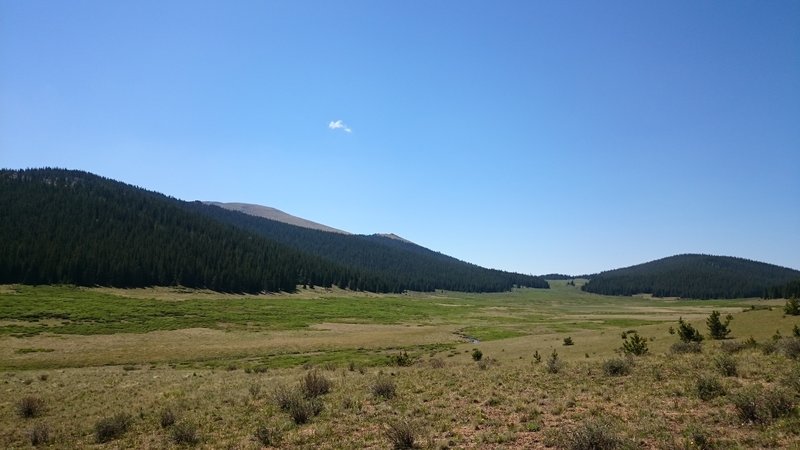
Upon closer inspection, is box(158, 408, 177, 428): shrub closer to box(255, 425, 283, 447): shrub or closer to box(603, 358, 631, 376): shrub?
box(255, 425, 283, 447): shrub

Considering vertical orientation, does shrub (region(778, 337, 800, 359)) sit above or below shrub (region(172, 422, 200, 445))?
above

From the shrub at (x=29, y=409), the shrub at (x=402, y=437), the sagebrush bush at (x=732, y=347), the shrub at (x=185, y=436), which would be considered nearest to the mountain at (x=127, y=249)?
the shrub at (x=29, y=409)

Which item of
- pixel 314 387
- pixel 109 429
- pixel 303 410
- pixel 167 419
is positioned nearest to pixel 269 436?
pixel 303 410

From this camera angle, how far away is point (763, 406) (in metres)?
13.0

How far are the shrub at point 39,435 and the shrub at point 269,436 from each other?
9.44 meters

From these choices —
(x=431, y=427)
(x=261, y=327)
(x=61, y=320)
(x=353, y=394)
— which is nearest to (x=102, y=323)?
(x=61, y=320)

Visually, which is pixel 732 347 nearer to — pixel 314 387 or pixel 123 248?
pixel 314 387

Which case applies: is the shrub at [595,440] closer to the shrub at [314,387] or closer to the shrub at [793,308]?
the shrub at [314,387]

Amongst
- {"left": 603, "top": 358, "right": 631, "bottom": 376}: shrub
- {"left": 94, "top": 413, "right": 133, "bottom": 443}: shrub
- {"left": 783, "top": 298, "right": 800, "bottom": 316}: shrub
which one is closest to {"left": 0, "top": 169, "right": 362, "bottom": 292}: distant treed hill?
{"left": 94, "top": 413, "right": 133, "bottom": 443}: shrub

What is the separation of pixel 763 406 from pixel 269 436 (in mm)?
16581

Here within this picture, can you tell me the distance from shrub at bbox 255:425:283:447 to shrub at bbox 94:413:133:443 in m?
6.78

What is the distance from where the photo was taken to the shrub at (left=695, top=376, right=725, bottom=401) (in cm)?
1608

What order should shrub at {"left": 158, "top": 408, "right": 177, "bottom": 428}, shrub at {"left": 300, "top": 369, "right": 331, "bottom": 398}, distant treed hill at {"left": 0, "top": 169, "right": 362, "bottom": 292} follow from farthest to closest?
distant treed hill at {"left": 0, "top": 169, "right": 362, "bottom": 292} < shrub at {"left": 300, "top": 369, "right": 331, "bottom": 398} < shrub at {"left": 158, "top": 408, "right": 177, "bottom": 428}

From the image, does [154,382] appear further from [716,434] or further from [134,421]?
[716,434]
